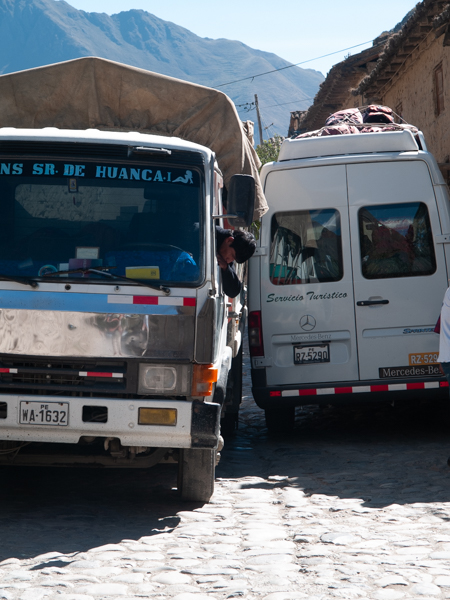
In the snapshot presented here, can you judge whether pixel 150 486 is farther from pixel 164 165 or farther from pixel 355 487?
pixel 164 165

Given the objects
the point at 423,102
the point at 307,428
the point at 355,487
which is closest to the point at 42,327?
the point at 355,487

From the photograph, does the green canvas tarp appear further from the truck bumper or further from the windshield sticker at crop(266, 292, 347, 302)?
the truck bumper

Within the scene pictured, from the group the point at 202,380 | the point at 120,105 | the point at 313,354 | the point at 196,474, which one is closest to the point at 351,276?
the point at 313,354

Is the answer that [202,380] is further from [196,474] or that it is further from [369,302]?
[369,302]

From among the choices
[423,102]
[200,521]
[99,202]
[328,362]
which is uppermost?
[423,102]

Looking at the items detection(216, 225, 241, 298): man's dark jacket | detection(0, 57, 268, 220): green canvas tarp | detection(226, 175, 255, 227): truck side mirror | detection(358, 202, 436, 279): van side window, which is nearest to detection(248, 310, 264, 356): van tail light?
detection(358, 202, 436, 279): van side window

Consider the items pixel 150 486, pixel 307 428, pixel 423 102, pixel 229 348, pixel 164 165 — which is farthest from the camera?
pixel 423 102

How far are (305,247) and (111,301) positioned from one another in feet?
10.9

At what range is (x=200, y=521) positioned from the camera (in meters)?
5.50

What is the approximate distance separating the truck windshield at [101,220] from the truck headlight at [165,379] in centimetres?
55

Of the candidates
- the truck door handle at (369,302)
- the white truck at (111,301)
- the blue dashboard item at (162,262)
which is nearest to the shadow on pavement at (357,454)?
the white truck at (111,301)

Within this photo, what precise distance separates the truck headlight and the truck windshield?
0.55m

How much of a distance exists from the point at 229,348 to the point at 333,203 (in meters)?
1.91

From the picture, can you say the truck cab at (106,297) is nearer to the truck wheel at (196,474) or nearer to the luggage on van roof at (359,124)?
the truck wheel at (196,474)
